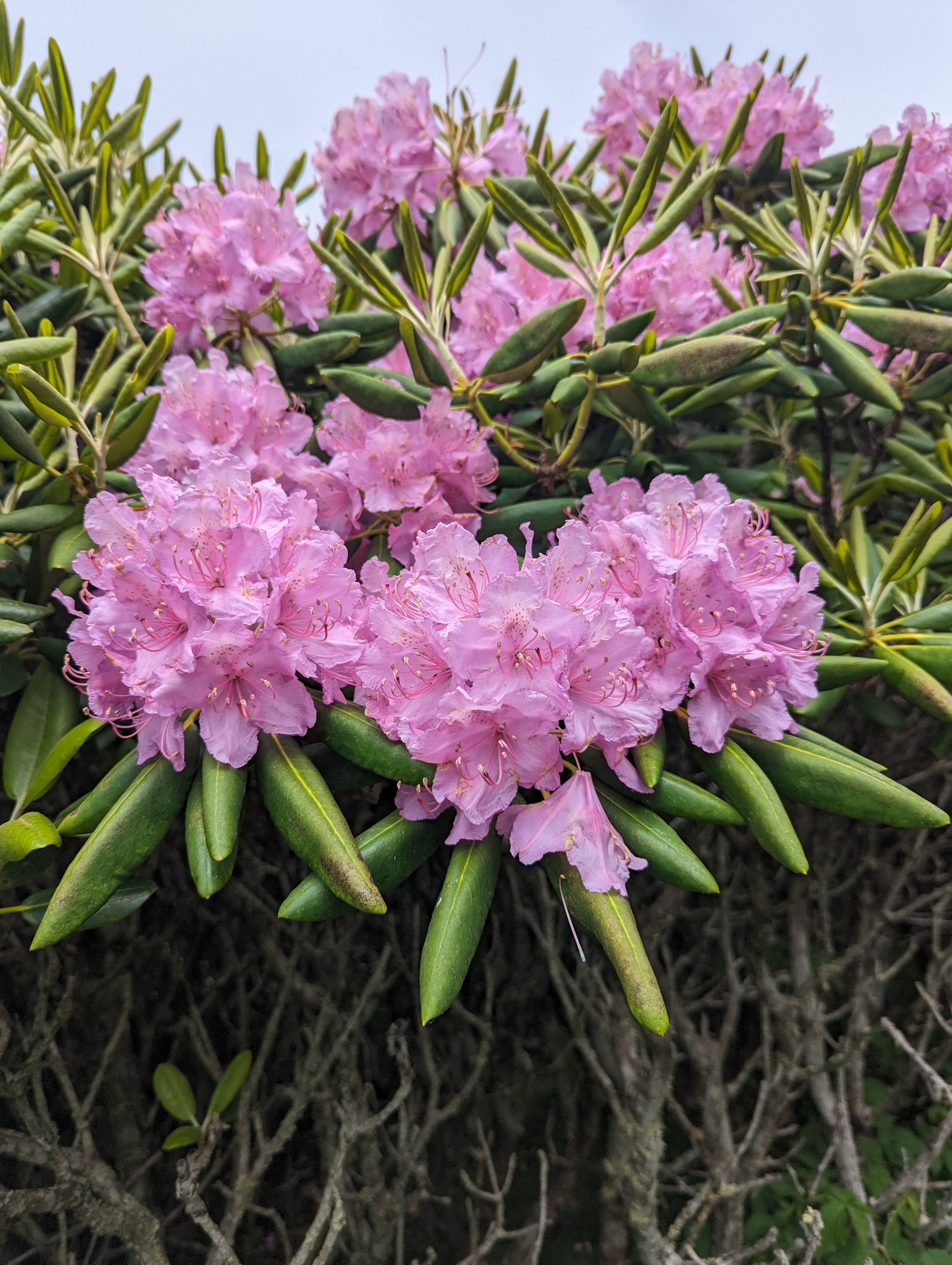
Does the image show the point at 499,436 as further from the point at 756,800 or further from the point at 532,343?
the point at 756,800

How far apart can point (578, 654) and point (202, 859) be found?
0.44 metres

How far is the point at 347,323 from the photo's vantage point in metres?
1.35

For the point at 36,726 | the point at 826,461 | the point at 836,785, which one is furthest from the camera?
the point at 826,461

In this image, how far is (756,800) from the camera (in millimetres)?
881

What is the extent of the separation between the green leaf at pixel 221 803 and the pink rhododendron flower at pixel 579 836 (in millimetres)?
285

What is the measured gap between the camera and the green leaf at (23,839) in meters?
0.88

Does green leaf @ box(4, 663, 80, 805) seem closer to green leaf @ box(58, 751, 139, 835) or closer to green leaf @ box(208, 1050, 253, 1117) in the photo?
green leaf @ box(58, 751, 139, 835)

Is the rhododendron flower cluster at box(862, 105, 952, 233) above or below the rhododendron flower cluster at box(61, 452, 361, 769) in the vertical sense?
above

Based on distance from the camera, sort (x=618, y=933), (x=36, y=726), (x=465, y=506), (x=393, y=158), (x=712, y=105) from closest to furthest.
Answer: (x=618, y=933), (x=36, y=726), (x=465, y=506), (x=393, y=158), (x=712, y=105)

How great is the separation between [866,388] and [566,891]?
88 centimetres

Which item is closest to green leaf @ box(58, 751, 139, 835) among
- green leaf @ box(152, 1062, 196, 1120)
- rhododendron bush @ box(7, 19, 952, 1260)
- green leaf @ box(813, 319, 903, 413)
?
rhododendron bush @ box(7, 19, 952, 1260)

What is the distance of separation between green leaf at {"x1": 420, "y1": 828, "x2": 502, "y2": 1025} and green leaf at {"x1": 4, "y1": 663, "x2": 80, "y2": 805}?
1.99ft

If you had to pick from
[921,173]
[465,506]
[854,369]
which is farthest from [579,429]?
[921,173]

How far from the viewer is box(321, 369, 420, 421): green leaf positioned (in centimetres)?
107
